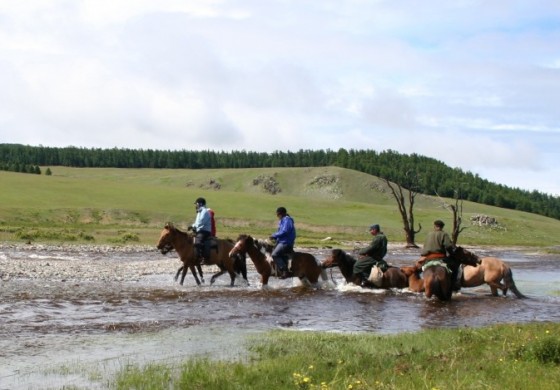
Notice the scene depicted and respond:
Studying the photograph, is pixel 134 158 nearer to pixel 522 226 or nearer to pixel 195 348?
pixel 522 226

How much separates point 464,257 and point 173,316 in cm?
979

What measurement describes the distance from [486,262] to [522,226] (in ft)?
318

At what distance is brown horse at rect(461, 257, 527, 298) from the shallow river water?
1.45 feet

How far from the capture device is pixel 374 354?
10.7m

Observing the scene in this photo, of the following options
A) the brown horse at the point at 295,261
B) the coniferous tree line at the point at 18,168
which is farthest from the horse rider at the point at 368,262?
the coniferous tree line at the point at 18,168

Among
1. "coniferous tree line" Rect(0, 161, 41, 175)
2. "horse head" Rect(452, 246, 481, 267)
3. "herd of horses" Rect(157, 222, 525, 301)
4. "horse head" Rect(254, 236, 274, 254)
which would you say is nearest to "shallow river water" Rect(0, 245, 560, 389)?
"herd of horses" Rect(157, 222, 525, 301)

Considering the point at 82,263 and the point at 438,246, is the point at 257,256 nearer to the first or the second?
the point at 438,246

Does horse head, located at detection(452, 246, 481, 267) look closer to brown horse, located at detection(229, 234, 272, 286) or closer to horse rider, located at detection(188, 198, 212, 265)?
brown horse, located at detection(229, 234, 272, 286)

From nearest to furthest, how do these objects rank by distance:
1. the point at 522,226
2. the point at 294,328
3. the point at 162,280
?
the point at 294,328, the point at 162,280, the point at 522,226

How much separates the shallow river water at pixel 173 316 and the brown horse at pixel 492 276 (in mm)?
442

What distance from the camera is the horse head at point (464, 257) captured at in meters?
20.8

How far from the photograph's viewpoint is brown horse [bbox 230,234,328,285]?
2234 centimetres

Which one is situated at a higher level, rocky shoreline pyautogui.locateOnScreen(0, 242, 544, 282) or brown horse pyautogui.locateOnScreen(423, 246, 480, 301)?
brown horse pyautogui.locateOnScreen(423, 246, 480, 301)

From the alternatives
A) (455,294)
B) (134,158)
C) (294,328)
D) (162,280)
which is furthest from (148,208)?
(134,158)
